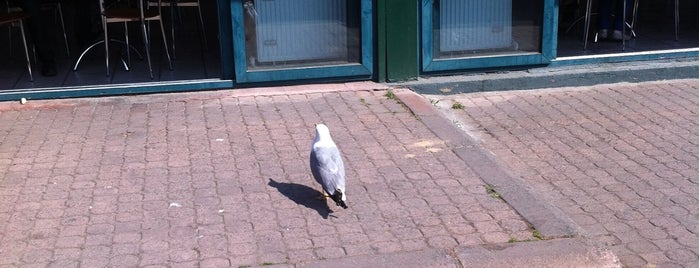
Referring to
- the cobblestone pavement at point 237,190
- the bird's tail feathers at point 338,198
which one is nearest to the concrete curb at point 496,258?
the cobblestone pavement at point 237,190

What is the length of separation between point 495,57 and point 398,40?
105 centimetres

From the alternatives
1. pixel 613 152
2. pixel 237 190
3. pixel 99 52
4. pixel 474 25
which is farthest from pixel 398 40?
pixel 99 52

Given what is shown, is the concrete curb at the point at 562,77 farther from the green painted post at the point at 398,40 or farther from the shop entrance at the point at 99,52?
the shop entrance at the point at 99,52

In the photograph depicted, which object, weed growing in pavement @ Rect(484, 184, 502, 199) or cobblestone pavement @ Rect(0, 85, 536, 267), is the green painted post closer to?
cobblestone pavement @ Rect(0, 85, 536, 267)

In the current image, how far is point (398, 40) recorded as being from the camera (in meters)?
7.78

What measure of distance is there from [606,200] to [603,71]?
319 cm

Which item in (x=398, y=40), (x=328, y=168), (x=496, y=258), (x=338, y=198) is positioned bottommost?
(x=496, y=258)

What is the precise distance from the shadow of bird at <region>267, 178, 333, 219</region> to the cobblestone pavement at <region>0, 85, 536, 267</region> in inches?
0.5

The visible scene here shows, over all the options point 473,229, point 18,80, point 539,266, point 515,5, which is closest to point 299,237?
point 473,229

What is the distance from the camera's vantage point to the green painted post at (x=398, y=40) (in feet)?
25.2

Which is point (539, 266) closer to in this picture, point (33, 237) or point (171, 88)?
point (33, 237)

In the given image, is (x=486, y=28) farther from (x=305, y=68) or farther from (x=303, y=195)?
(x=303, y=195)

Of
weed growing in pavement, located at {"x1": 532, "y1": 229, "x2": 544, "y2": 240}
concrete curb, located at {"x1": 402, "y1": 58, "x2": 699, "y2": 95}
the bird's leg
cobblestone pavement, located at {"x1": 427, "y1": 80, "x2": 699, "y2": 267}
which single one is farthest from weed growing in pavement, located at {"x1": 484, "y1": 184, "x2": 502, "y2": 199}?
concrete curb, located at {"x1": 402, "y1": 58, "x2": 699, "y2": 95}

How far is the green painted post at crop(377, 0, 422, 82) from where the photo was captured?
303 inches
